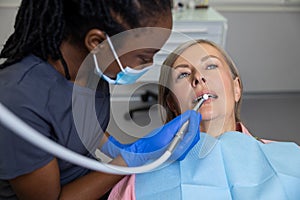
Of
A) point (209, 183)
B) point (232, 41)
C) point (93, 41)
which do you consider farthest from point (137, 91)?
point (93, 41)

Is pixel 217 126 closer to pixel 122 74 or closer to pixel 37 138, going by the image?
pixel 122 74

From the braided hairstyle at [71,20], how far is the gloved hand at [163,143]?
0.29m

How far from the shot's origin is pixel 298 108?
9.08ft

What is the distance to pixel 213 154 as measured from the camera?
3.66 ft

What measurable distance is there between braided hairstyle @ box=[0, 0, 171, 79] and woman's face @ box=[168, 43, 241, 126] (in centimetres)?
41

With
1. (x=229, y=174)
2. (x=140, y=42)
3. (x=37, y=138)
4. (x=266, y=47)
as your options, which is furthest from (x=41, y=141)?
(x=266, y=47)

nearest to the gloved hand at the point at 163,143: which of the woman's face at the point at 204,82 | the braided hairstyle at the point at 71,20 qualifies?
the woman's face at the point at 204,82

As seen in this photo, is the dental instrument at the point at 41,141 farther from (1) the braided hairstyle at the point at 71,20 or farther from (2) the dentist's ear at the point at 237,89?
(2) the dentist's ear at the point at 237,89

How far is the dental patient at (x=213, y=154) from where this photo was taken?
3.38 ft

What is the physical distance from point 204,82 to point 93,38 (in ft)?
1.56

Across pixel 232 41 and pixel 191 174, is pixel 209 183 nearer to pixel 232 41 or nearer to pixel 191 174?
pixel 191 174

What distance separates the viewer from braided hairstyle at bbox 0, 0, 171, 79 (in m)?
0.75

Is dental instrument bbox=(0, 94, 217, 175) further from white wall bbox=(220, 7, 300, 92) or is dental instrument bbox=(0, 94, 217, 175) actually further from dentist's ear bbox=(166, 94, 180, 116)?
white wall bbox=(220, 7, 300, 92)

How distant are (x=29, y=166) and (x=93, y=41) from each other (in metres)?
0.27
